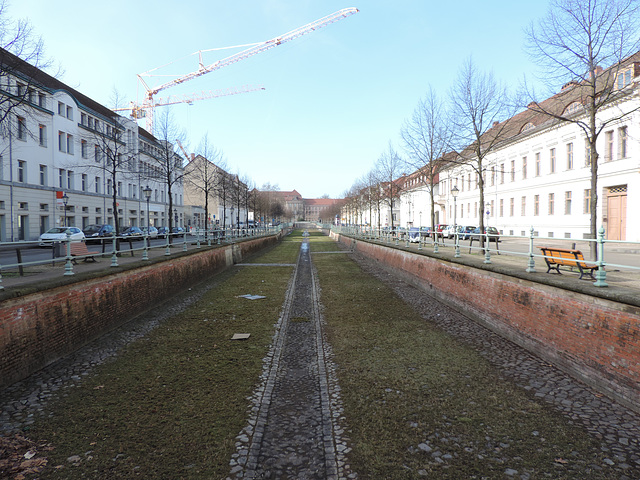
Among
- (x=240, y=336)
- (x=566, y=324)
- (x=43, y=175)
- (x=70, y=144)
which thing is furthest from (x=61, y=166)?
(x=566, y=324)

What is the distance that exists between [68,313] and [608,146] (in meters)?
32.1

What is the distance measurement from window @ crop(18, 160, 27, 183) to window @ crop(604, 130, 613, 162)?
1672 inches

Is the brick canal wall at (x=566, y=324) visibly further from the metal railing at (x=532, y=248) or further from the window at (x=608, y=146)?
the window at (x=608, y=146)

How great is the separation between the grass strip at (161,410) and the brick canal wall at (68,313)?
2.97 ft

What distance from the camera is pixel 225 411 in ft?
15.3

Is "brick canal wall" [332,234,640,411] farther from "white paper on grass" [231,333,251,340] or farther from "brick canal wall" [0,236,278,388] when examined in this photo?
"brick canal wall" [0,236,278,388]

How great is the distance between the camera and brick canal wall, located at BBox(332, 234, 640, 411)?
485cm

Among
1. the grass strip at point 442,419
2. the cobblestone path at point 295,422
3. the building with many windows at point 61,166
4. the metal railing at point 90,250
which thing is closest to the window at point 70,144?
the building with many windows at point 61,166

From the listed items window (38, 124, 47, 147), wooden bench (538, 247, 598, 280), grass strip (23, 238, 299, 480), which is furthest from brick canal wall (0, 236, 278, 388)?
window (38, 124, 47, 147)

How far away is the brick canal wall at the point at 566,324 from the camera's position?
15.9 ft

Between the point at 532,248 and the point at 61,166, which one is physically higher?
the point at 61,166

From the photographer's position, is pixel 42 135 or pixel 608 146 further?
pixel 42 135

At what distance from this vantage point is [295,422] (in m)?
4.45

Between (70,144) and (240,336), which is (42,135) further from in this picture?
(240,336)
